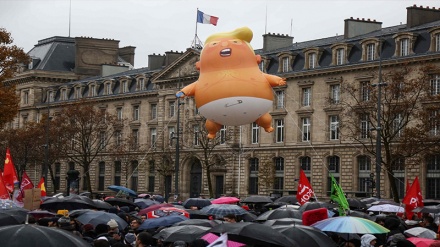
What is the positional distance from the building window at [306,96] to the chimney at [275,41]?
6939 millimetres

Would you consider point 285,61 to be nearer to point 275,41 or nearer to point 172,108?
point 275,41

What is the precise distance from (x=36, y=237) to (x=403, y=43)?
5152 centimetres

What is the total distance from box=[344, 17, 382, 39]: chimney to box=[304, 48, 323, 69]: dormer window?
78.2 inches

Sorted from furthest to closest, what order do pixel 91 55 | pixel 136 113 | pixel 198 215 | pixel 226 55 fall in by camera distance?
1. pixel 91 55
2. pixel 136 113
3. pixel 198 215
4. pixel 226 55

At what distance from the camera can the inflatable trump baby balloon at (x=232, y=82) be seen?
81.8 ft

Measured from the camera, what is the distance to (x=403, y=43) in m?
61.8

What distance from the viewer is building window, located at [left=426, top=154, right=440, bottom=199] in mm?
60062

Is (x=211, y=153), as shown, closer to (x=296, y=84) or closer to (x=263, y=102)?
(x=296, y=84)

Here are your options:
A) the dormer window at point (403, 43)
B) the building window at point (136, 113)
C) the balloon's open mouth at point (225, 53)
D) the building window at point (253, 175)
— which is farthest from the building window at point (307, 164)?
the balloon's open mouth at point (225, 53)

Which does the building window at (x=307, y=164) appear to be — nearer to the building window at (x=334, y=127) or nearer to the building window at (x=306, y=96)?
the building window at (x=334, y=127)

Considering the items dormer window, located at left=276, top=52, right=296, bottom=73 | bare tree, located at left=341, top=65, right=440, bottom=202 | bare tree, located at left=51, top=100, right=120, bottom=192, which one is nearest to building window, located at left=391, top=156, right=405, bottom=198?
bare tree, located at left=341, top=65, right=440, bottom=202

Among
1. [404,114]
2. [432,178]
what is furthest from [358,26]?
[404,114]

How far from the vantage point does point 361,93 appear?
→ 63.3 meters

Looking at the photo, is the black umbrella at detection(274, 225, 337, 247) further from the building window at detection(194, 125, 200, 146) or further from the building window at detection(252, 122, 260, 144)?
the building window at detection(194, 125, 200, 146)
